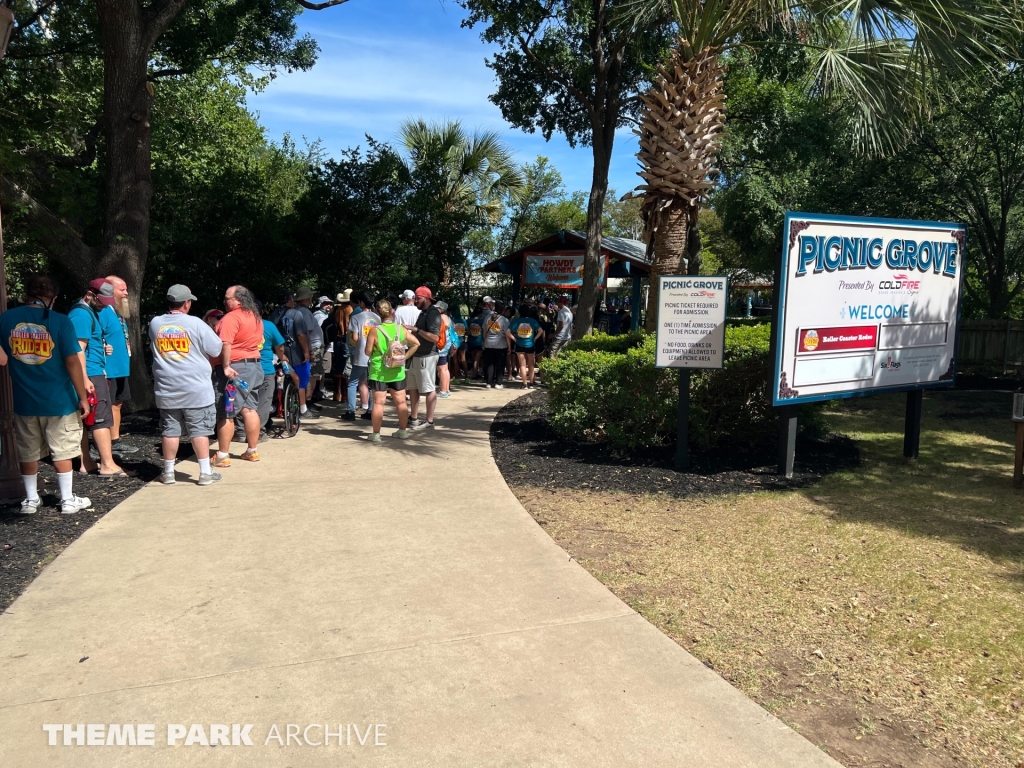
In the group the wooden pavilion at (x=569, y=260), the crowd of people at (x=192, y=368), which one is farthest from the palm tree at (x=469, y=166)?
the crowd of people at (x=192, y=368)

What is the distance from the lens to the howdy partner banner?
1936 cm

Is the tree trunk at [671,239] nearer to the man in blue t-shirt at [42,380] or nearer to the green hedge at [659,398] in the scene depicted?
the green hedge at [659,398]

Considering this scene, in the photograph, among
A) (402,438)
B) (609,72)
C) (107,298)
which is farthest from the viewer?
(609,72)

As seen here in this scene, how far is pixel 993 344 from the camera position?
17.3 m

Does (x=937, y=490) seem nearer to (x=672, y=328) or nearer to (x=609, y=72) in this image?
(x=672, y=328)

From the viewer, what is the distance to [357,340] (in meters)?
10.0

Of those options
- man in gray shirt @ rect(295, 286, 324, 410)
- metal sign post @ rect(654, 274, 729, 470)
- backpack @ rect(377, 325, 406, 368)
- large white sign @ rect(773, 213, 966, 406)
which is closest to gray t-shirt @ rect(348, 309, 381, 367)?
man in gray shirt @ rect(295, 286, 324, 410)

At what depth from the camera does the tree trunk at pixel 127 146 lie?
9.45 metres

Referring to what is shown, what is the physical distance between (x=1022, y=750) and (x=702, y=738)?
4.29ft

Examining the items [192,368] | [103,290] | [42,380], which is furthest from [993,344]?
[42,380]

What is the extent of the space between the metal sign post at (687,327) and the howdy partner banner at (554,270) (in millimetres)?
11685

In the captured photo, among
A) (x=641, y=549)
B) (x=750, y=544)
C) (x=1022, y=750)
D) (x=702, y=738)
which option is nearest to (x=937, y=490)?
(x=750, y=544)

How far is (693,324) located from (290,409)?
4911mm

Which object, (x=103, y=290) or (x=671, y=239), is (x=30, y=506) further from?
(x=671, y=239)
